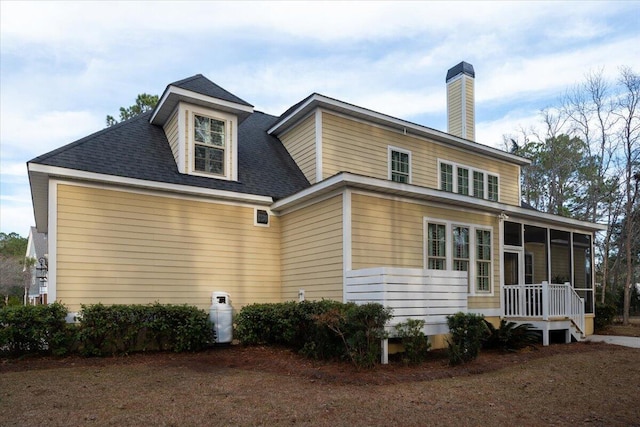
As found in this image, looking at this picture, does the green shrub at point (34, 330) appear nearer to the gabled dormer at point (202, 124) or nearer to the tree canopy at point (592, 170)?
the gabled dormer at point (202, 124)

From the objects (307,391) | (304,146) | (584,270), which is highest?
(304,146)

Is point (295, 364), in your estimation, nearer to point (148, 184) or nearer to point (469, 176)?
point (148, 184)

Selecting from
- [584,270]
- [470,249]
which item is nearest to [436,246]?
[470,249]

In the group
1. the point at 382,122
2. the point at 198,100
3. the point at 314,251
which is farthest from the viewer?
the point at 382,122

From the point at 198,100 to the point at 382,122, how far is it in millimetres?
4766

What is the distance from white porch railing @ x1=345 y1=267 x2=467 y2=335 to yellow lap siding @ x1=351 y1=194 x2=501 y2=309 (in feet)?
2.77

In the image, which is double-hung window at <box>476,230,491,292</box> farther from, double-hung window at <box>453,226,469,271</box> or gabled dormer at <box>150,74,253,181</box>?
gabled dormer at <box>150,74,253,181</box>

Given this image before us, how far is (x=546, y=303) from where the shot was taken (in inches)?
417

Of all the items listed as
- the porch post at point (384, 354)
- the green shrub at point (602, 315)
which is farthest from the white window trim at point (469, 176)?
the porch post at point (384, 354)

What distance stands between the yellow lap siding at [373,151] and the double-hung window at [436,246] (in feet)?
7.84

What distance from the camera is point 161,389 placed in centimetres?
582

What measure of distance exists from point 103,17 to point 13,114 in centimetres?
569

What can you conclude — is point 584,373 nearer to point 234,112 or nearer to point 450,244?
point 450,244

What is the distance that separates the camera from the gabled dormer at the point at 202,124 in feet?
34.8
